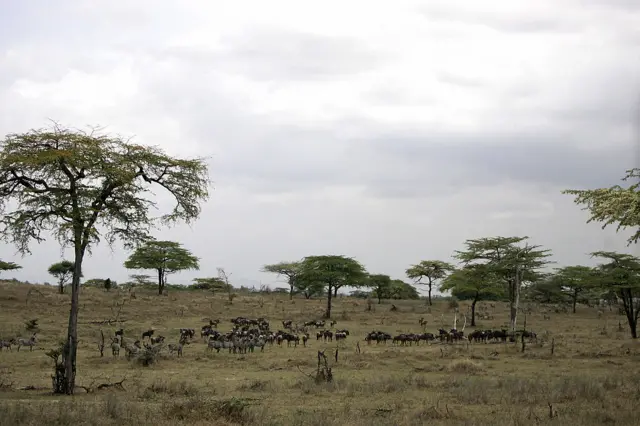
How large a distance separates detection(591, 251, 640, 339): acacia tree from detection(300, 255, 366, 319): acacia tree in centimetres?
2203

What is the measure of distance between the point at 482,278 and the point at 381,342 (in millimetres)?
15393

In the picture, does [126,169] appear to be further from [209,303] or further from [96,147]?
[209,303]

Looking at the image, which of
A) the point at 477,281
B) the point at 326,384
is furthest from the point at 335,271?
the point at 326,384

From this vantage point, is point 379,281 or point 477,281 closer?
point 477,281

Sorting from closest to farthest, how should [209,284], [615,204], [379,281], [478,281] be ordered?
1. [615,204]
2. [478,281]
3. [379,281]
4. [209,284]

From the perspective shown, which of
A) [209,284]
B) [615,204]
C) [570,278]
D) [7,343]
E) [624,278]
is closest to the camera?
[615,204]

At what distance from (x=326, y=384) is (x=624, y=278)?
96.8 ft

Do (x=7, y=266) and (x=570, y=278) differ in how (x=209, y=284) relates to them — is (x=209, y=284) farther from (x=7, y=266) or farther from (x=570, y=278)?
(x=570, y=278)

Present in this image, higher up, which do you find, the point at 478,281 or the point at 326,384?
the point at 478,281

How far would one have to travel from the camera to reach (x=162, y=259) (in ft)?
209

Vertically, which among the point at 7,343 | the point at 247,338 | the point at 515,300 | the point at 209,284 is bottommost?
the point at 7,343

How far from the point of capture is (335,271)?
54562 mm

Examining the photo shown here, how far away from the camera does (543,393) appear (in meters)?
15.4

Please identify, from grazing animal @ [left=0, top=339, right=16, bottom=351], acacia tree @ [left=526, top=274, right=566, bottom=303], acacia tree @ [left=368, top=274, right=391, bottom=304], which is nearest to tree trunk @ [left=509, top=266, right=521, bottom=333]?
acacia tree @ [left=368, top=274, right=391, bottom=304]
